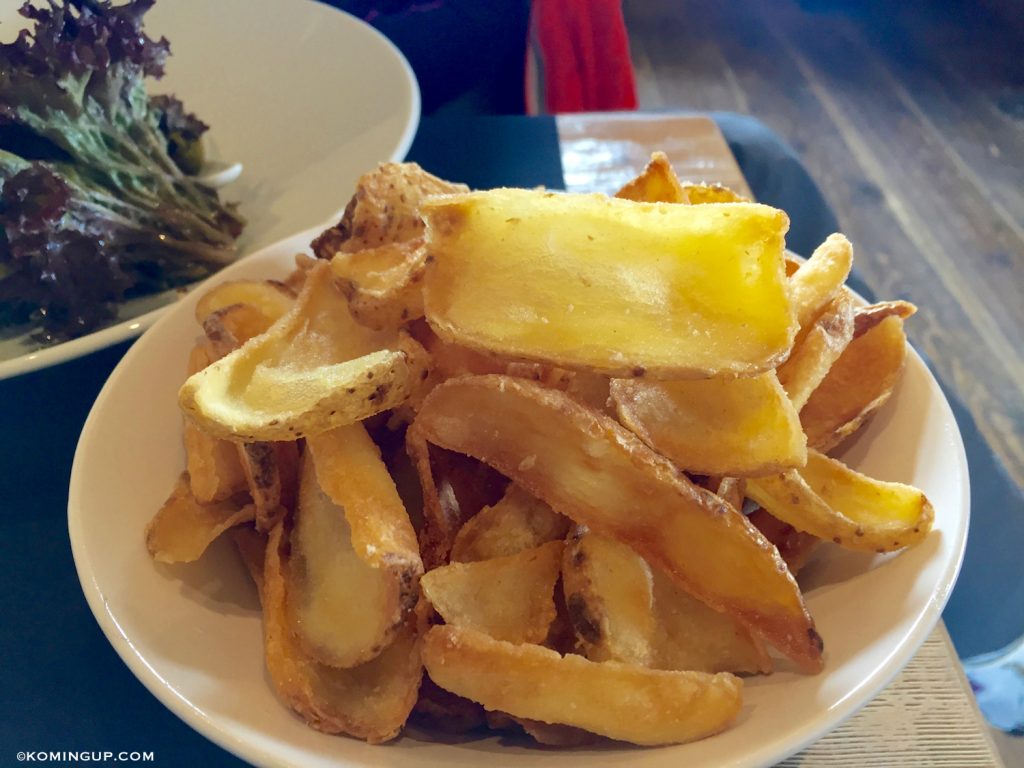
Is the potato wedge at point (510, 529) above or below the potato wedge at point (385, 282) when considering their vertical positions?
below

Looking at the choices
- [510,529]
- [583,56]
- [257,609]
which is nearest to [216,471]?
[257,609]

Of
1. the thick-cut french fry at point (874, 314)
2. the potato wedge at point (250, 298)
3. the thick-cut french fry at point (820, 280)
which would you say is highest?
the thick-cut french fry at point (820, 280)

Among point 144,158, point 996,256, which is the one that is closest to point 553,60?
point 144,158

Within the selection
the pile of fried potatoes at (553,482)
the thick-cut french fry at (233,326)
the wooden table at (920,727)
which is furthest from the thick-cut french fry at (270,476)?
the wooden table at (920,727)

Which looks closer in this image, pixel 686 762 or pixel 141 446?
pixel 686 762

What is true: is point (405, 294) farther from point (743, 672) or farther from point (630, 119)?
point (630, 119)

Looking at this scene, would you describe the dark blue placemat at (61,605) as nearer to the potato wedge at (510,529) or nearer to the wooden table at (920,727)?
the wooden table at (920,727)
